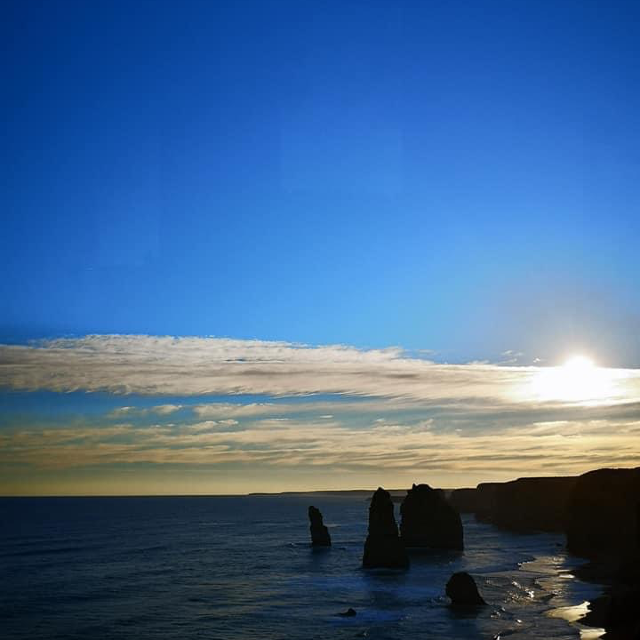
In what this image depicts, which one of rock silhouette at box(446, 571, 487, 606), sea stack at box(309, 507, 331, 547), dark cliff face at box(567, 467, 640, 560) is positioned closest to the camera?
rock silhouette at box(446, 571, 487, 606)

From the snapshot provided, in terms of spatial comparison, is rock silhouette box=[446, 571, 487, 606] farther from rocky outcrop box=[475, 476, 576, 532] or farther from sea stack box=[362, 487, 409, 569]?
rocky outcrop box=[475, 476, 576, 532]

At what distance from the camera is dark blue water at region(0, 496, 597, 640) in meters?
52.3

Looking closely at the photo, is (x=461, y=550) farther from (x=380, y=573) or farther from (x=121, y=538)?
(x=121, y=538)

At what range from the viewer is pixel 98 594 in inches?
2825

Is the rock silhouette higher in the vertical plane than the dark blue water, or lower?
higher

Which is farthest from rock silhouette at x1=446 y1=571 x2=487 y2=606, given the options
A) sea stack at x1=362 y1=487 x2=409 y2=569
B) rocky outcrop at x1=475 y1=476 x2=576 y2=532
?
rocky outcrop at x1=475 y1=476 x2=576 y2=532

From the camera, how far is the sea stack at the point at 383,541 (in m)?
83.9

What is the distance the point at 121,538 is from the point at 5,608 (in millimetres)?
87344

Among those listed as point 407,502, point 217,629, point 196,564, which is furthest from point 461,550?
point 217,629

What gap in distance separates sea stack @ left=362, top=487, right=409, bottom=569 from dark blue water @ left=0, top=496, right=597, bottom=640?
204 centimetres

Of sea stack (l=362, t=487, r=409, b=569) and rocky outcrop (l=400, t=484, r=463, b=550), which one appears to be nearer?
sea stack (l=362, t=487, r=409, b=569)

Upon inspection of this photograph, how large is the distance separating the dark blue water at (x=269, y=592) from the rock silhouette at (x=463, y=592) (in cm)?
135

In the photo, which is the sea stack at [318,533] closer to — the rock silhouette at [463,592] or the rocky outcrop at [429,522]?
the rocky outcrop at [429,522]

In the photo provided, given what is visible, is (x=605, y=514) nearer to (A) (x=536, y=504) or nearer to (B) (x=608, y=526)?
(B) (x=608, y=526)
